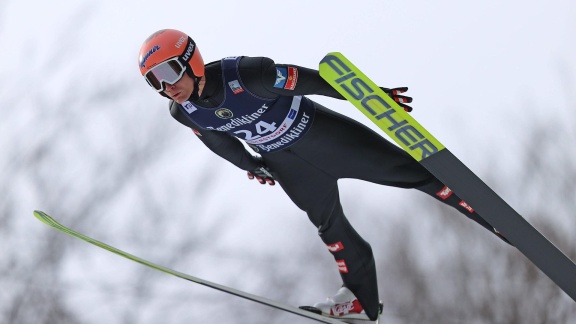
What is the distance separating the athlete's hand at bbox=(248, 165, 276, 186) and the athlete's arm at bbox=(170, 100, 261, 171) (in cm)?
3

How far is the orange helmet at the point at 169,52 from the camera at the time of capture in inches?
149

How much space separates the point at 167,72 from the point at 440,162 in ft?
3.87

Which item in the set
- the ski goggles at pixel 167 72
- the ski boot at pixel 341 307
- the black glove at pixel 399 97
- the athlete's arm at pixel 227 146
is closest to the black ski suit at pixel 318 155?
the athlete's arm at pixel 227 146

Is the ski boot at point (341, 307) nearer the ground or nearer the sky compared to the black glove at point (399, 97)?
nearer the ground

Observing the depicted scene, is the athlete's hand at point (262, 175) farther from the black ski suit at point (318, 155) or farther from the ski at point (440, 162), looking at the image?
the ski at point (440, 162)

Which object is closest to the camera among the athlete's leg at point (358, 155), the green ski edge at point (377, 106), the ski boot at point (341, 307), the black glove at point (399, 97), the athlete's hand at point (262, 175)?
the green ski edge at point (377, 106)

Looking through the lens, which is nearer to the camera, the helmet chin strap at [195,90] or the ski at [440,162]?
the ski at [440,162]

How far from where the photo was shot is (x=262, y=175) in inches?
175

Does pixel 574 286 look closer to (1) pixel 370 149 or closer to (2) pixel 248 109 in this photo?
(1) pixel 370 149

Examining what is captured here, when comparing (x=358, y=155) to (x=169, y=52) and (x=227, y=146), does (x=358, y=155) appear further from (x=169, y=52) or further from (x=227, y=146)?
(x=169, y=52)

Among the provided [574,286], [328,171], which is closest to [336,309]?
[328,171]

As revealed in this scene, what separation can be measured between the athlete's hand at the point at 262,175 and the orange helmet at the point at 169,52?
0.71 m

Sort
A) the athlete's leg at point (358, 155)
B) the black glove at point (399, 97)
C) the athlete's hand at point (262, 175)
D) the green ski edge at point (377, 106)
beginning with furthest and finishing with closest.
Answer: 1. the athlete's hand at point (262, 175)
2. the athlete's leg at point (358, 155)
3. the black glove at point (399, 97)
4. the green ski edge at point (377, 106)

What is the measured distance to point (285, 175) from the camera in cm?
427
